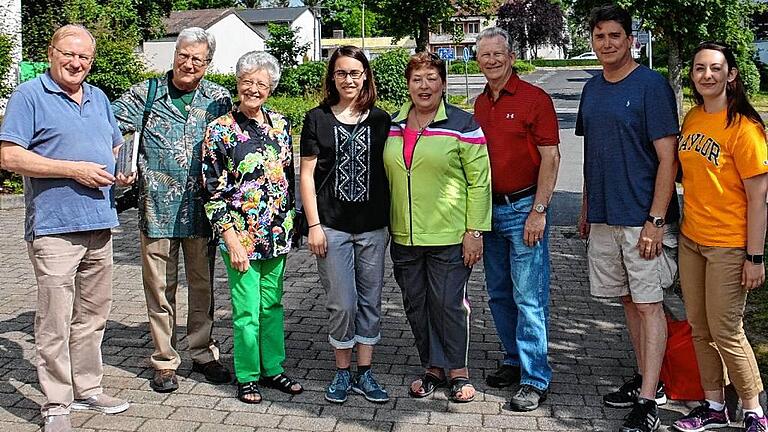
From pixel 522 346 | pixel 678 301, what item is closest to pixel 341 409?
pixel 522 346

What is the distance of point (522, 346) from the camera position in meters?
4.94

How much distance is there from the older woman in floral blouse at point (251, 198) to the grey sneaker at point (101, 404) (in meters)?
0.68

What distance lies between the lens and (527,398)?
15.9 feet

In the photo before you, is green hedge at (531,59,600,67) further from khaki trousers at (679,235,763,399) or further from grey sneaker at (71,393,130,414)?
grey sneaker at (71,393,130,414)

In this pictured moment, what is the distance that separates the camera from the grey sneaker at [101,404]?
4.75 m

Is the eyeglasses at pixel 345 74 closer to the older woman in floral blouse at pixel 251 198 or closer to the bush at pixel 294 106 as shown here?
the older woman in floral blouse at pixel 251 198

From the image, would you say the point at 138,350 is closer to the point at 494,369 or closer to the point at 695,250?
the point at 494,369

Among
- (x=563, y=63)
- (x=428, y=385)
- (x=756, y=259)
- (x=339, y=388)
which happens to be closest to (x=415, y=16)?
(x=428, y=385)

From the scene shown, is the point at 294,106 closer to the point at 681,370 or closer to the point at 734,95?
the point at 681,370

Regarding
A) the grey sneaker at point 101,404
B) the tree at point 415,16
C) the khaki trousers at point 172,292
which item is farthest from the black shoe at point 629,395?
the tree at point 415,16

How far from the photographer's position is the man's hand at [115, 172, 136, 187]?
4566mm

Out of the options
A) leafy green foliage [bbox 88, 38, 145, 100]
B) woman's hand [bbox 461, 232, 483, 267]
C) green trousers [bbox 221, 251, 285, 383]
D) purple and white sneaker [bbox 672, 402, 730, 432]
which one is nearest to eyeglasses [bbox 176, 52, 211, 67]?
green trousers [bbox 221, 251, 285, 383]

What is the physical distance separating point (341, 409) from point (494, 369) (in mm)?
1194

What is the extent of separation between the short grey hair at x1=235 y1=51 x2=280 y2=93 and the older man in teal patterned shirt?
302 millimetres
